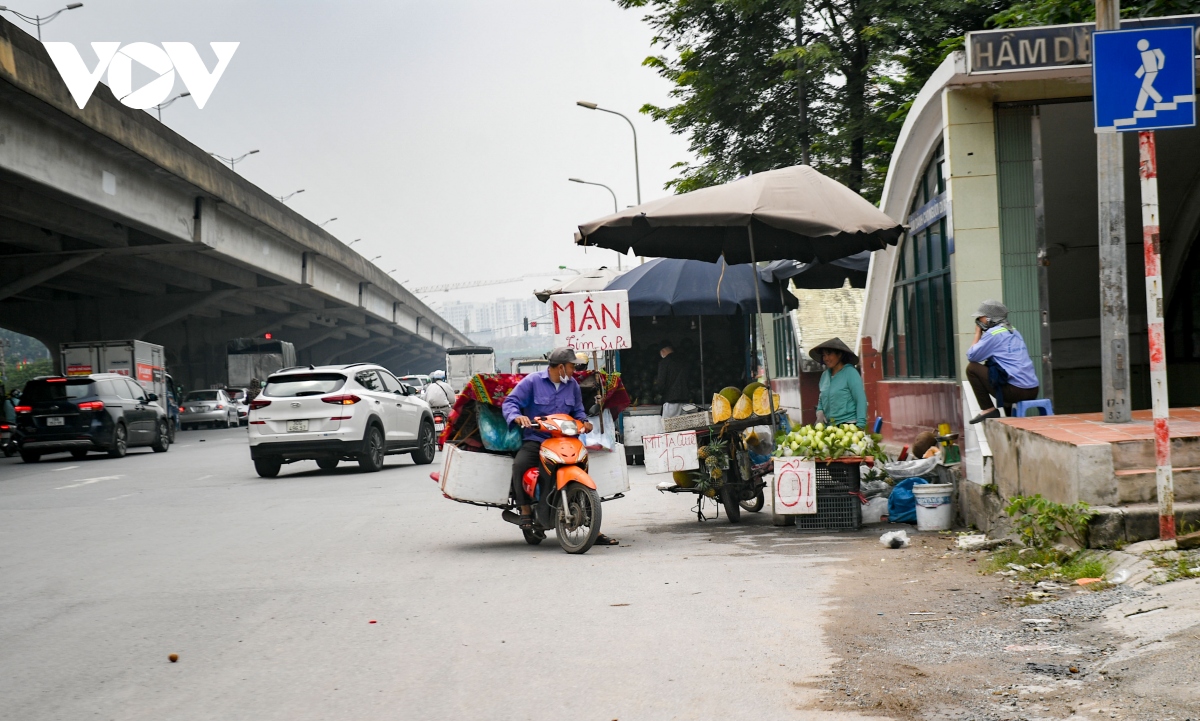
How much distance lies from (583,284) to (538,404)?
11.5 meters

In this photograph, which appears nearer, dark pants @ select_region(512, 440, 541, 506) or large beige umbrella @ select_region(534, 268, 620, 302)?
dark pants @ select_region(512, 440, 541, 506)

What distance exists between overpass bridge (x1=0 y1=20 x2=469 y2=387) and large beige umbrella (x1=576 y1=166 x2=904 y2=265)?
1333 centimetres

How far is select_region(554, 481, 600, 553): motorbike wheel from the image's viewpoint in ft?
29.8

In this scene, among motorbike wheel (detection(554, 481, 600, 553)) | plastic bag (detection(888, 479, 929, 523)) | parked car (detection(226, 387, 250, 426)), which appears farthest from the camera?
parked car (detection(226, 387, 250, 426))

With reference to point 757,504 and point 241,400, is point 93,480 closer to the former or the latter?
point 757,504

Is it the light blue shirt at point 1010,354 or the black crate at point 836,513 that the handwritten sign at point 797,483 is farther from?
the light blue shirt at point 1010,354

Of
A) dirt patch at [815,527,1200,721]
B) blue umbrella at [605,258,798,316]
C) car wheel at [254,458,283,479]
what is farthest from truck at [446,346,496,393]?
dirt patch at [815,527,1200,721]

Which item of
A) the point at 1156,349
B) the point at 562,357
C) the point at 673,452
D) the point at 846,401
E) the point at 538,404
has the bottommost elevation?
the point at 673,452

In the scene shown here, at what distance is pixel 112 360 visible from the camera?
3612cm

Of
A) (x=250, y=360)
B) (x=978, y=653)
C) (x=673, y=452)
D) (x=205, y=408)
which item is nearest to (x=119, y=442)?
(x=673, y=452)

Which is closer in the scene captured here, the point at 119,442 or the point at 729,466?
the point at 729,466

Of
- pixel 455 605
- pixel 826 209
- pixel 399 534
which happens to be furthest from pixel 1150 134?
pixel 399 534

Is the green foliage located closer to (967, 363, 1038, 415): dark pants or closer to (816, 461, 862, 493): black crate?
(967, 363, 1038, 415): dark pants

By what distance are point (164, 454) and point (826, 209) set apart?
20.5 meters
